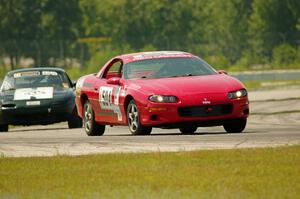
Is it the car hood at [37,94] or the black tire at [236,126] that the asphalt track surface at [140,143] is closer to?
the black tire at [236,126]

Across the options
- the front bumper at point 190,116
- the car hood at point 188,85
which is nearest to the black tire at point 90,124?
the car hood at point 188,85

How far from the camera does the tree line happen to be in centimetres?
6625

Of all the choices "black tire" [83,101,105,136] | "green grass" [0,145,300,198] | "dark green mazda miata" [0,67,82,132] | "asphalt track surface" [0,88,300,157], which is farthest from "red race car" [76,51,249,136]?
"dark green mazda miata" [0,67,82,132]

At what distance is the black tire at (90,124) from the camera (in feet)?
68.6

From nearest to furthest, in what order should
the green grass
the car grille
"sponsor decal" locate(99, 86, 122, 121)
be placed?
the green grass < the car grille < "sponsor decal" locate(99, 86, 122, 121)

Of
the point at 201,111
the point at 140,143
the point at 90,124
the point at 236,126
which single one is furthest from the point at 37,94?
the point at 140,143

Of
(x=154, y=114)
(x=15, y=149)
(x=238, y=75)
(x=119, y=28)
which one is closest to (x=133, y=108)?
(x=154, y=114)

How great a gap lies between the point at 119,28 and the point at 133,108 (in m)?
56.9

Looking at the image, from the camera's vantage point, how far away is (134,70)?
19641 millimetres

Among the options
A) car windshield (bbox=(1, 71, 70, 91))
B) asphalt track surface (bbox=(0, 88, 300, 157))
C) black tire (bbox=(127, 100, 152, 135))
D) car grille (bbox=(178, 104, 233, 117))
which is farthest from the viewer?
car windshield (bbox=(1, 71, 70, 91))

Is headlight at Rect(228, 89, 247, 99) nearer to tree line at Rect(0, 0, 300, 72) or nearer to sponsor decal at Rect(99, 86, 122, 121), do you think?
sponsor decal at Rect(99, 86, 122, 121)

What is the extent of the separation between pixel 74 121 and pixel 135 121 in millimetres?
6540

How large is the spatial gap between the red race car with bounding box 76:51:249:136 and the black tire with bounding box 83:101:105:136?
5.7 inches

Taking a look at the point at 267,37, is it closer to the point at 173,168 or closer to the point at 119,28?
the point at 119,28
